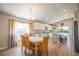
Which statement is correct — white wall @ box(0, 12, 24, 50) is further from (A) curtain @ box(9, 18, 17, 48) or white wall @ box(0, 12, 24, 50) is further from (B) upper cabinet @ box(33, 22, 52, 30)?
(B) upper cabinet @ box(33, 22, 52, 30)

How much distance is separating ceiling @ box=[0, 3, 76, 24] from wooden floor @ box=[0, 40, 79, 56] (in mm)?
568

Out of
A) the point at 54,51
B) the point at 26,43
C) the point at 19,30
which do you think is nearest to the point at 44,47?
the point at 54,51

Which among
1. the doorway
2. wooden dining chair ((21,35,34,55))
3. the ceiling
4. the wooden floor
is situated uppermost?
the ceiling

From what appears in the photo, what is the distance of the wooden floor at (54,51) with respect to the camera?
9.20 ft

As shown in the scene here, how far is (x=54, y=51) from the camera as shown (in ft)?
9.33

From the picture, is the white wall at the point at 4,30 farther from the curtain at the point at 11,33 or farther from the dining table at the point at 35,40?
the dining table at the point at 35,40

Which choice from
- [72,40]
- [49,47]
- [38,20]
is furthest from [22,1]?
[72,40]

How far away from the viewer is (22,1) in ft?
9.10

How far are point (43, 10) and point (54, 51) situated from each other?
1.00m

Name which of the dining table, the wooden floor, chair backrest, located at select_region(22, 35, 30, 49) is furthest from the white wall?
the dining table

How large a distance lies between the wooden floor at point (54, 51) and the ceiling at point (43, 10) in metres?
0.57

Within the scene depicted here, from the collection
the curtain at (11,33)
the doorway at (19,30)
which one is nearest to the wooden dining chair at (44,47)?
the doorway at (19,30)

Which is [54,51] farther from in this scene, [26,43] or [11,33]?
[11,33]

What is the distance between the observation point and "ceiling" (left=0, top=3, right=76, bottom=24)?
2787mm
